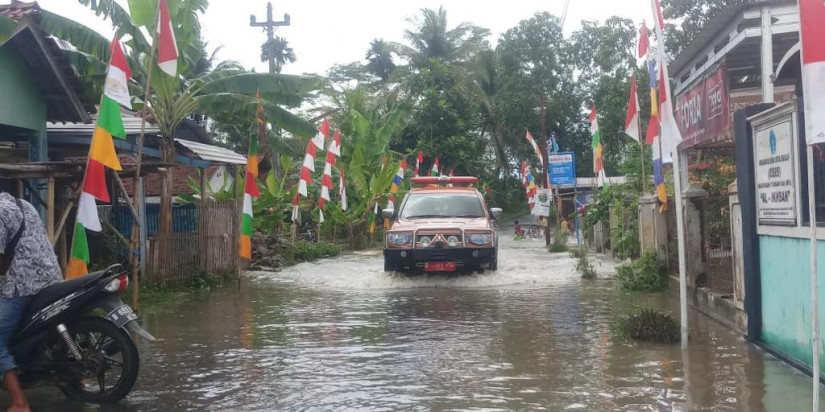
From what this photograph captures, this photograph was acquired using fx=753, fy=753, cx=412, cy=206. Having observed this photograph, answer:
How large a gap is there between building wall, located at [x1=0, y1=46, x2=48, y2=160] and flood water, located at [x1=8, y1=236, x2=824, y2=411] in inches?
147

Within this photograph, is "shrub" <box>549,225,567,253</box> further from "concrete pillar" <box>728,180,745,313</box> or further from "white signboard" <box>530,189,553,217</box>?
"concrete pillar" <box>728,180,745,313</box>

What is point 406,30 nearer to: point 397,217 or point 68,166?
point 397,217

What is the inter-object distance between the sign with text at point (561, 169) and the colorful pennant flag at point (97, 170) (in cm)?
1966

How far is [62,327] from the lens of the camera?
17.8 ft

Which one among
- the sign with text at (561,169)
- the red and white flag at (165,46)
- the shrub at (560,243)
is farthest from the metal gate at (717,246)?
the sign with text at (561,169)

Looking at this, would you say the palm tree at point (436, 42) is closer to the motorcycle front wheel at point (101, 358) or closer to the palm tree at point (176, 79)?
the palm tree at point (176, 79)

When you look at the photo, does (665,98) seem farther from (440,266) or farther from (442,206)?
(442,206)

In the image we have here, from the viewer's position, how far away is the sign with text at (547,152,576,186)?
2631 centimetres

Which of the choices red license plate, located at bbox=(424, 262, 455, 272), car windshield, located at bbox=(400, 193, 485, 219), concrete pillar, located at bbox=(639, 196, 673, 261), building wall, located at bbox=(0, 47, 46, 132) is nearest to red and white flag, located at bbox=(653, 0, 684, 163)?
concrete pillar, located at bbox=(639, 196, 673, 261)

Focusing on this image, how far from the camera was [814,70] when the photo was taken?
434cm

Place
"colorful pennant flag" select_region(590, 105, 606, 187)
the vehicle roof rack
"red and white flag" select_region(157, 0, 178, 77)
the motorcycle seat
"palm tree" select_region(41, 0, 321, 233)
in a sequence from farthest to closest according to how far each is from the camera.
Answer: the vehicle roof rack → "colorful pennant flag" select_region(590, 105, 606, 187) → "palm tree" select_region(41, 0, 321, 233) → "red and white flag" select_region(157, 0, 178, 77) → the motorcycle seat

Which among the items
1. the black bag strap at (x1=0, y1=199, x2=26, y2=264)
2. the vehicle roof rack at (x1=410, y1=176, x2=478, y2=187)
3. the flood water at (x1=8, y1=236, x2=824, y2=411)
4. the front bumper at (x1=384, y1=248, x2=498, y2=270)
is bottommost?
the flood water at (x1=8, y1=236, x2=824, y2=411)

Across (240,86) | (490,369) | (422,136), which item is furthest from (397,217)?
(422,136)

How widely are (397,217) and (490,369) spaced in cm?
817
